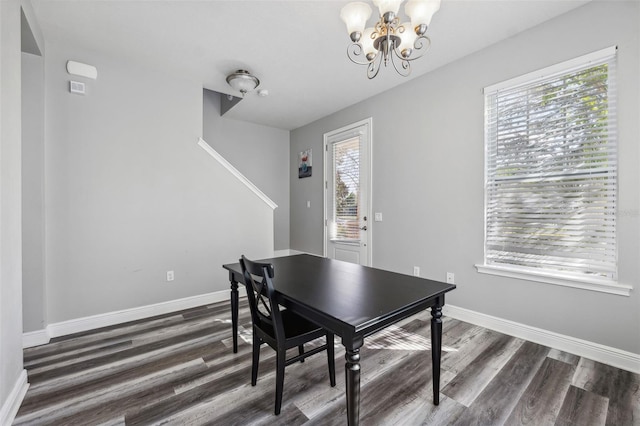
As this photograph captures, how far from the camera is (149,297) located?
3.00 m

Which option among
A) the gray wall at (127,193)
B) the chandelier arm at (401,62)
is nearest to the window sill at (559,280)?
the chandelier arm at (401,62)

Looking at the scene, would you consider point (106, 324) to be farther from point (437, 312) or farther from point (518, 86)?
point (518, 86)

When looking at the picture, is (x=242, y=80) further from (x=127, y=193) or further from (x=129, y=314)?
(x=129, y=314)

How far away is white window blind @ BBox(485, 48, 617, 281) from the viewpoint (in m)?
2.06

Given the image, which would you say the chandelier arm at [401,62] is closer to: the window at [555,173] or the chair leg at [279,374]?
the window at [555,173]

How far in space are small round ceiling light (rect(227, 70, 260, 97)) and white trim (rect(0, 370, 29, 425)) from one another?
3069mm

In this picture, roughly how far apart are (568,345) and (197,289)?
365 cm

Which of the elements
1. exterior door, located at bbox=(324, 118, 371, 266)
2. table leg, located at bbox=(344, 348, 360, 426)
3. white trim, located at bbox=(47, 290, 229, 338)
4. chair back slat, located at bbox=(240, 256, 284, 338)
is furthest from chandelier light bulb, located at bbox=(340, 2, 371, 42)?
white trim, located at bbox=(47, 290, 229, 338)

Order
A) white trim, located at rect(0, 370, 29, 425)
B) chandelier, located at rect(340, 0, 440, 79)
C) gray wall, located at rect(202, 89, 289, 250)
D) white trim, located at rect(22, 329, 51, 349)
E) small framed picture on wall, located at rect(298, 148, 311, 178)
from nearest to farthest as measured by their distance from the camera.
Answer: white trim, located at rect(0, 370, 29, 425), chandelier, located at rect(340, 0, 440, 79), white trim, located at rect(22, 329, 51, 349), gray wall, located at rect(202, 89, 289, 250), small framed picture on wall, located at rect(298, 148, 311, 178)

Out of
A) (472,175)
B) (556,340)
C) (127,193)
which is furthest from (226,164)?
(556,340)

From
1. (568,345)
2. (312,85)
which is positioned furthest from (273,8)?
(568,345)

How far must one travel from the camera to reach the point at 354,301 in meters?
1.33

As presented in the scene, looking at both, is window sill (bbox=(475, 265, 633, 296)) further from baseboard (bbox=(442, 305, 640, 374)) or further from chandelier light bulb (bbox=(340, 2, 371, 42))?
chandelier light bulb (bbox=(340, 2, 371, 42))

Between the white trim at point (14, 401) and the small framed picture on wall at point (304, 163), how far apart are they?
4.13 metres
